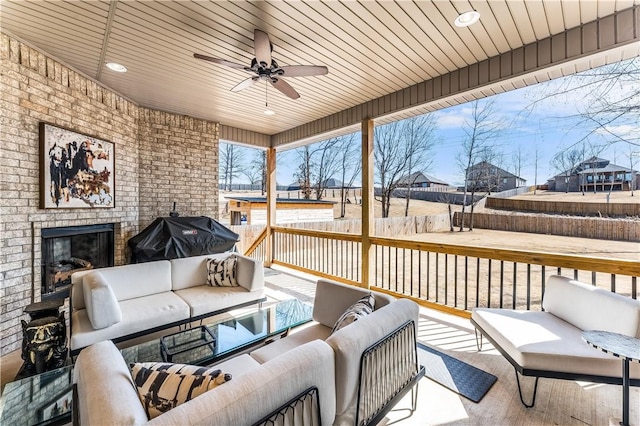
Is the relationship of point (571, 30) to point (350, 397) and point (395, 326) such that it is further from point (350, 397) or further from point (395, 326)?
point (350, 397)

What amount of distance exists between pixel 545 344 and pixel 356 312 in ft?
4.57

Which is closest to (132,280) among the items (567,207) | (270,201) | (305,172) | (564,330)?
(270,201)

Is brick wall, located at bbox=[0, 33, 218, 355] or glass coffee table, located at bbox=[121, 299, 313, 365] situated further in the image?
brick wall, located at bbox=[0, 33, 218, 355]

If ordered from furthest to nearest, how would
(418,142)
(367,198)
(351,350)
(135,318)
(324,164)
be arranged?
(324,164) → (418,142) → (367,198) → (135,318) → (351,350)

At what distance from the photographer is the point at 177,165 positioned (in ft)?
16.3

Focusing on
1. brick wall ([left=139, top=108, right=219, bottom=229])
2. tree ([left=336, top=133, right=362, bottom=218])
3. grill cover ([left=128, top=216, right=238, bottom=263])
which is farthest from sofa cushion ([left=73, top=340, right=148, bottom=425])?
tree ([left=336, top=133, right=362, bottom=218])

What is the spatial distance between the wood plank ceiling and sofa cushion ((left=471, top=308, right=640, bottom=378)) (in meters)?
2.58

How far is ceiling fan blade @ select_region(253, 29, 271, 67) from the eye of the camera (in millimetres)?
2297

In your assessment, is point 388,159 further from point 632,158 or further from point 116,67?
point 116,67

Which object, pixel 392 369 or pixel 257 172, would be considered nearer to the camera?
pixel 392 369

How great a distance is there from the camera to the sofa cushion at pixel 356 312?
1.68m

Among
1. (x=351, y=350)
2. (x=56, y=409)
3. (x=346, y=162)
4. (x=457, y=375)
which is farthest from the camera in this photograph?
(x=346, y=162)

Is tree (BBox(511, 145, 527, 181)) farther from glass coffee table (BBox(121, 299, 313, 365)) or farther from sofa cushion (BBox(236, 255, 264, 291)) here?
sofa cushion (BBox(236, 255, 264, 291))

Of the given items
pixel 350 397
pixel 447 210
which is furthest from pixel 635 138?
pixel 350 397
